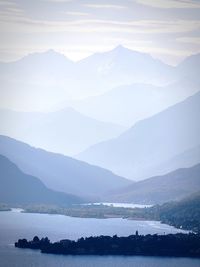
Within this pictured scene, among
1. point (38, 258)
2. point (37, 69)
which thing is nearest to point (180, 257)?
point (38, 258)

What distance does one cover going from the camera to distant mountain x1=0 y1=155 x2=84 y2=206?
82.5 meters

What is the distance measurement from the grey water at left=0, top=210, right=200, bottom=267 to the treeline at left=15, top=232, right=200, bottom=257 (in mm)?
959

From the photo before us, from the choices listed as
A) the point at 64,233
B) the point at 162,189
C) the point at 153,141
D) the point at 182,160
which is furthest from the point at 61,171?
the point at 153,141

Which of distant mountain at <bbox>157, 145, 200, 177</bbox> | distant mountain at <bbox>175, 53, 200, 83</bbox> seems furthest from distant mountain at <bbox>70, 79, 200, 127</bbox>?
distant mountain at <bbox>157, 145, 200, 177</bbox>

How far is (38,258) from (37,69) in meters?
150

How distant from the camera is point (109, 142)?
152375mm

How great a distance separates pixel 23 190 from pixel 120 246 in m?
35.5

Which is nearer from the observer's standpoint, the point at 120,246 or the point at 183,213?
the point at 120,246

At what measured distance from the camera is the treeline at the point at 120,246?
163 ft

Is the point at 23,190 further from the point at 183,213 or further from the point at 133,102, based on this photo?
the point at 133,102

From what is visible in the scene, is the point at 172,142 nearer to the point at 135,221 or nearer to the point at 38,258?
the point at 135,221

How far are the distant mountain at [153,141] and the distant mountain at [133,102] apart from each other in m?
16.0

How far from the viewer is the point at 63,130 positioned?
16888cm

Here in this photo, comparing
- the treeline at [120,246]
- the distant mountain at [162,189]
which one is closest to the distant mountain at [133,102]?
the distant mountain at [162,189]
